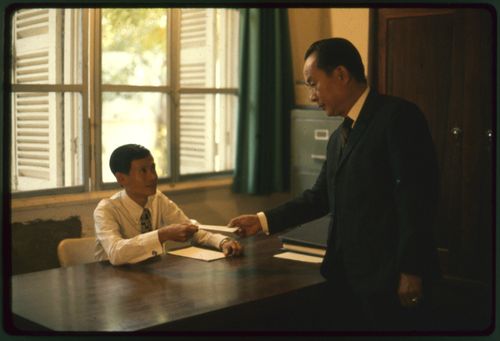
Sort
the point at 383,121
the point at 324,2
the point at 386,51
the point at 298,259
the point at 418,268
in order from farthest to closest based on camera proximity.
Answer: the point at 386,51
the point at 298,259
the point at 383,121
the point at 418,268
the point at 324,2

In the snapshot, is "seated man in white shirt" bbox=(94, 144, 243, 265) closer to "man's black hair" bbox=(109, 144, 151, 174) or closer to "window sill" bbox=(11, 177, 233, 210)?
"man's black hair" bbox=(109, 144, 151, 174)

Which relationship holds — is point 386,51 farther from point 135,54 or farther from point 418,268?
point 418,268

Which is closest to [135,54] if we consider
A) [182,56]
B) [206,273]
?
[182,56]

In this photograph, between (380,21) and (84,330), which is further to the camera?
(380,21)

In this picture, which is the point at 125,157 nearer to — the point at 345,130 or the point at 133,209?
the point at 133,209

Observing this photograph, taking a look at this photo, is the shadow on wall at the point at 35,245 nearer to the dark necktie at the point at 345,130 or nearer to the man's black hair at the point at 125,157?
the man's black hair at the point at 125,157

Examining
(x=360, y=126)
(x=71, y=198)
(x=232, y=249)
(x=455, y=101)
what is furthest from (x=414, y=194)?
(x=71, y=198)

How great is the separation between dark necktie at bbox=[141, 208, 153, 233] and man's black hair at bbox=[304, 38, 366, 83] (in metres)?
0.99

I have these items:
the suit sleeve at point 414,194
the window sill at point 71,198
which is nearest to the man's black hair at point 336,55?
the suit sleeve at point 414,194

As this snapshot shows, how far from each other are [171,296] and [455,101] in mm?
2463

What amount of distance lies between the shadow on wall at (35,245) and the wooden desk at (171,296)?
4.93 feet

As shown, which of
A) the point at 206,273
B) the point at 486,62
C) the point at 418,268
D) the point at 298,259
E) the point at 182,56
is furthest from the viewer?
the point at 182,56

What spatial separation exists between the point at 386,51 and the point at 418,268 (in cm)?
256

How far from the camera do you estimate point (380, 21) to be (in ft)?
13.4
